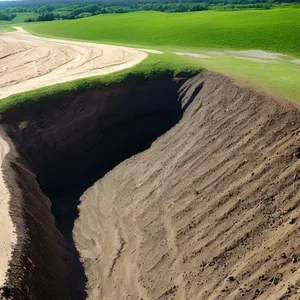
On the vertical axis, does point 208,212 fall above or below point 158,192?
above

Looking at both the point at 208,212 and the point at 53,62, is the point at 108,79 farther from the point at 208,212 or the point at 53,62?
the point at 208,212

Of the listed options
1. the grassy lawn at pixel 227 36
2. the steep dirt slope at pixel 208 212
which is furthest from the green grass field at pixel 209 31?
the steep dirt slope at pixel 208 212

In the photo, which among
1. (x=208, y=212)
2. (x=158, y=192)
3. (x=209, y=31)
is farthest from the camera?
(x=209, y=31)

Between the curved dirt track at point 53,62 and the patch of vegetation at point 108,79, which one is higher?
the patch of vegetation at point 108,79

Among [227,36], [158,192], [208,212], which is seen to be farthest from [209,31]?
[208,212]

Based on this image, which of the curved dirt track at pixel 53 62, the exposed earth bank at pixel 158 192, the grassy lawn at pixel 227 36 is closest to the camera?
the exposed earth bank at pixel 158 192

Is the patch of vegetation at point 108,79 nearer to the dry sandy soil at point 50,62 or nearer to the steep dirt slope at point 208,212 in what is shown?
the dry sandy soil at point 50,62

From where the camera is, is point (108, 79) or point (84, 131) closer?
point (84, 131)
